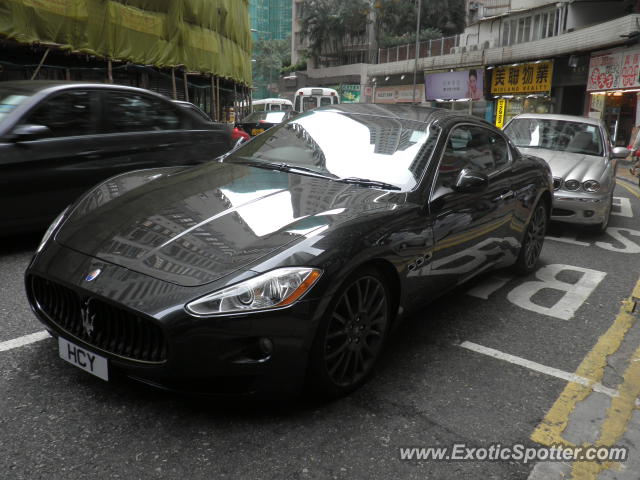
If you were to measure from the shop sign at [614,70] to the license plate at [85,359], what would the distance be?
68.3 ft

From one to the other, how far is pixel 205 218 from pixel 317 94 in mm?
31126

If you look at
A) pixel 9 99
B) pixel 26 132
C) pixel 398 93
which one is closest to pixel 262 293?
pixel 26 132

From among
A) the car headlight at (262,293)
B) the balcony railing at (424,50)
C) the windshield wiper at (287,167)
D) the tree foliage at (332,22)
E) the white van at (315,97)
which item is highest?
the tree foliage at (332,22)

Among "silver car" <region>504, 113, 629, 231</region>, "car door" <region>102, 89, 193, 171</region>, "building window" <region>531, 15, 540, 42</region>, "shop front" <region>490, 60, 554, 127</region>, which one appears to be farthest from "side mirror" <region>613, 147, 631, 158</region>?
"building window" <region>531, 15, 540, 42</region>

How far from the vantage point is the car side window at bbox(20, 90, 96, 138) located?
499cm

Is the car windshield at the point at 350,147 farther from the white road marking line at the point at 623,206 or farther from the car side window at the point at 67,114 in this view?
the white road marking line at the point at 623,206

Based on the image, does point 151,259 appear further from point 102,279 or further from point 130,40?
point 130,40

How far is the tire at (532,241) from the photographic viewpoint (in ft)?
16.5

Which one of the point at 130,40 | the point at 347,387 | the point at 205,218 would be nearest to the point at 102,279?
the point at 205,218

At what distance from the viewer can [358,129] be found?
12.7 feet

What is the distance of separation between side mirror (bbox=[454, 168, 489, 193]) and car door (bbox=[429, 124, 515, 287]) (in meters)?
Answer: 0.03

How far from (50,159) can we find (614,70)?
2149cm

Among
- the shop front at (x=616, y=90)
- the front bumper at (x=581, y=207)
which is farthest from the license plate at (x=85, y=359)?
the shop front at (x=616, y=90)

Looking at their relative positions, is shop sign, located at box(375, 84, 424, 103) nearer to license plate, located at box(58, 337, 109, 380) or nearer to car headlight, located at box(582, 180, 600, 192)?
car headlight, located at box(582, 180, 600, 192)
